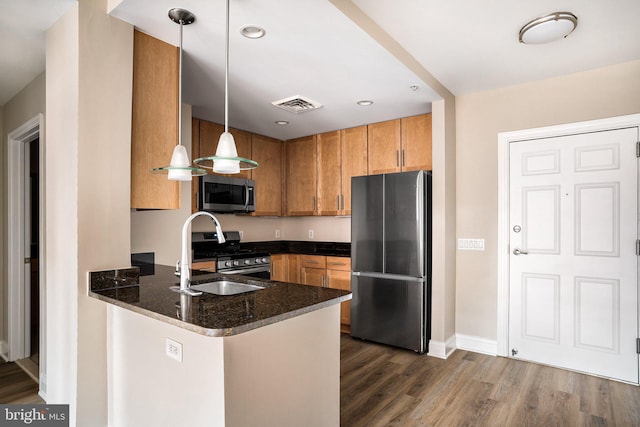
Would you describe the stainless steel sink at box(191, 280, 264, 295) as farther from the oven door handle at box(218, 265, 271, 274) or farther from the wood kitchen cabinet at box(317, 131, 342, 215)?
the wood kitchen cabinet at box(317, 131, 342, 215)

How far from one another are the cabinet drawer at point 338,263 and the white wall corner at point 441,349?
3.97 ft

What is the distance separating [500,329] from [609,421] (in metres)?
1.10

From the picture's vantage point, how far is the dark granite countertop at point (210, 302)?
134 cm

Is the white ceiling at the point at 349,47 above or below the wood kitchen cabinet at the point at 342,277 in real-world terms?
above

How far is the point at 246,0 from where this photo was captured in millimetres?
1809

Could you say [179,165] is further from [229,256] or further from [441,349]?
[441,349]

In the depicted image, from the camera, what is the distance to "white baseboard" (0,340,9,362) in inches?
128

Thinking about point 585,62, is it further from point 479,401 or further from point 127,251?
point 127,251

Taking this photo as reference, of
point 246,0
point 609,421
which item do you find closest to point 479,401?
point 609,421

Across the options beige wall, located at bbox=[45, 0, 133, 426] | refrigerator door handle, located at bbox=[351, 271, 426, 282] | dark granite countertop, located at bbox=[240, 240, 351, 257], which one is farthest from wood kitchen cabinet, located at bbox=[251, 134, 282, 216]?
beige wall, located at bbox=[45, 0, 133, 426]

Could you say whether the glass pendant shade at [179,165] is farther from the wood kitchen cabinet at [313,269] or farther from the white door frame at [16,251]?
the wood kitchen cabinet at [313,269]

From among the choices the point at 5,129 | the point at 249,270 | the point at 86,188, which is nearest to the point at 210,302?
the point at 86,188

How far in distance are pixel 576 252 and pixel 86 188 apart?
3537 millimetres

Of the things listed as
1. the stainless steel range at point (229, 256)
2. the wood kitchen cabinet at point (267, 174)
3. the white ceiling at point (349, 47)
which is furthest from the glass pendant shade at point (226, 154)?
the wood kitchen cabinet at point (267, 174)
